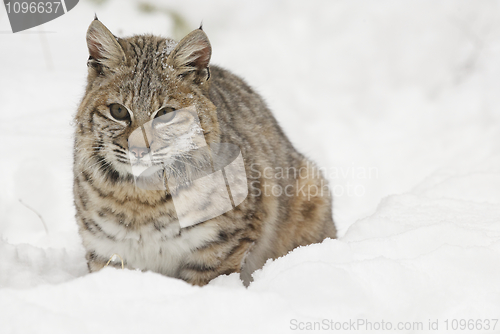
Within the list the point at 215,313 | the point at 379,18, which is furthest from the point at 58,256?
the point at 379,18

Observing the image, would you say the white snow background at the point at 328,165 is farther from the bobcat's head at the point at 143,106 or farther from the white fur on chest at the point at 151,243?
the bobcat's head at the point at 143,106

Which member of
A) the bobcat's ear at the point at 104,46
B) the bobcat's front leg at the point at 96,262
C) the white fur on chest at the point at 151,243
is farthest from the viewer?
the bobcat's front leg at the point at 96,262

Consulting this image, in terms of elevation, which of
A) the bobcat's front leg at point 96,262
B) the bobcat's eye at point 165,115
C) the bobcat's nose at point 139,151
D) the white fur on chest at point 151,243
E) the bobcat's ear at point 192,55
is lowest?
the bobcat's front leg at point 96,262

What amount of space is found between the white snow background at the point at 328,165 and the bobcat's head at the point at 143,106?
43cm

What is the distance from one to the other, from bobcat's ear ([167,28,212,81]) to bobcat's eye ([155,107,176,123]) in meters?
0.24

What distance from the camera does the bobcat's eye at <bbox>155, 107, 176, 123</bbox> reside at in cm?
236

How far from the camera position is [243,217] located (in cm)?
269

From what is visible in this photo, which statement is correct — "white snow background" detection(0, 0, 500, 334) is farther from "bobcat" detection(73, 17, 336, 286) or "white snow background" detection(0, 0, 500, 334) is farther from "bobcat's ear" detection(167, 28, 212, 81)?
"bobcat's ear" detection(167, 28, 212, 81)

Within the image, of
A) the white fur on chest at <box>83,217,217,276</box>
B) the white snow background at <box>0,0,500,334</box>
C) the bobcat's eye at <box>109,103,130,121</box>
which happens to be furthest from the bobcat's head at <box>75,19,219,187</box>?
the white snow background at <box>0,0,500,334</box>

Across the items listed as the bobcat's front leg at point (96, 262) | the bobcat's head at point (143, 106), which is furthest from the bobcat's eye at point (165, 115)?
the bobcat's front leg at point (96, 262)

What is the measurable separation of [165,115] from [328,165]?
3.37m

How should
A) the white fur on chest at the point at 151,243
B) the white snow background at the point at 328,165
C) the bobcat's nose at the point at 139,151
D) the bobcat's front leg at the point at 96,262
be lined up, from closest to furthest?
the white snow background at the point at 328,165 → the bobcat's nose at the point at 139,151 → the white fur on chest at the point at 151,243 → the bobcat's front leg at the point at 96,262

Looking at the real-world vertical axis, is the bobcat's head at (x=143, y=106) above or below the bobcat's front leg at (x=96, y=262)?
above

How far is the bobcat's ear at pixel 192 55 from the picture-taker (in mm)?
2443
